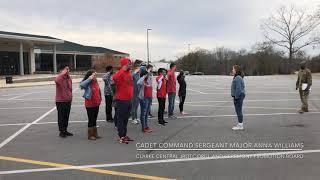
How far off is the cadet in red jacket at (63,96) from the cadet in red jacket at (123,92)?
5.22 ft

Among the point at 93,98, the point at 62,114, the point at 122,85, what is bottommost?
the point at 62,114

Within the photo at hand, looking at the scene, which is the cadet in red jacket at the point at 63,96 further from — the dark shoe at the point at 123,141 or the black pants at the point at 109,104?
the black pants at the point at 109,104

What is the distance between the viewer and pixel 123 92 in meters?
10.1

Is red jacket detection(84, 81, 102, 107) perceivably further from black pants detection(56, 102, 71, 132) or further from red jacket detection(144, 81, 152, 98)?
red jacket detection(144, 81, 152, 98)

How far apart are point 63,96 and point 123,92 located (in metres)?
1.80

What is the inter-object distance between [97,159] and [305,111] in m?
9.20

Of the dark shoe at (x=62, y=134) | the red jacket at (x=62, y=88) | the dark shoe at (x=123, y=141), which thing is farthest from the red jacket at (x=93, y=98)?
the dark shoe at (x=123, y=141)

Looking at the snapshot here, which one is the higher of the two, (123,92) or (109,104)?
→ (123,92)

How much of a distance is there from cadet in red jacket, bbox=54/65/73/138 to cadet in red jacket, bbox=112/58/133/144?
5.22 feet

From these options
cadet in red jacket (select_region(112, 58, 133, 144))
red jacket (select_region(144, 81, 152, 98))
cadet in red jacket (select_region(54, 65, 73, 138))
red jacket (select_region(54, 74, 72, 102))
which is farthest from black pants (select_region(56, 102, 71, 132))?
red jacket (select_region(144, 81, 152, 98))

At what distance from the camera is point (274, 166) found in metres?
7.79

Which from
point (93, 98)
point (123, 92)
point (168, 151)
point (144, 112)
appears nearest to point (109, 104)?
point (144, 112)

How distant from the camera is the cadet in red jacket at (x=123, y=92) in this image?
33.0 ft

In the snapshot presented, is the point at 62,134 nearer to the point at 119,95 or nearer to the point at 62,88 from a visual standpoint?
the point at 62,88
